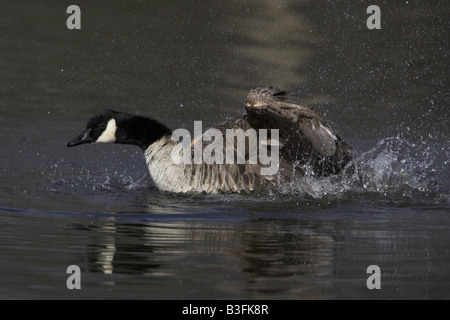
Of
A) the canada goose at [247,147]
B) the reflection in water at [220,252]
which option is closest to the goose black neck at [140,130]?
the canada goose at [247,147]

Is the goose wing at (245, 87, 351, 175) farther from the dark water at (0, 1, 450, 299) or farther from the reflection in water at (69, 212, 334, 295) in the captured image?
the reflection in water at (69, 212, 334, 295)

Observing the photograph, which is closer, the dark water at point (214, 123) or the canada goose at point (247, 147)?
the dark water at point (214, 123)

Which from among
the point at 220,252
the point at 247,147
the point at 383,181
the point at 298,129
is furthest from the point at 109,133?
the point at 220,252

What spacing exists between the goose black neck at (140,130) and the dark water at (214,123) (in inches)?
19.5

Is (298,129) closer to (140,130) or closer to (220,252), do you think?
(140,130)

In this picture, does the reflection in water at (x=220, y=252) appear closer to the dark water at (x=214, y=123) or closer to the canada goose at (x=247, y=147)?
the dark water at (x=214, y=123)

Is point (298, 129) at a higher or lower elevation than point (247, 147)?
higher

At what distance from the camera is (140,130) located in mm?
8625

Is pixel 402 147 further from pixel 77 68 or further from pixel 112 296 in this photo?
pixel 112 296

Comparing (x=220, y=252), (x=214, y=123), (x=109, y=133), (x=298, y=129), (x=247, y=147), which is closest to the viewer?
(x=220, y=252)

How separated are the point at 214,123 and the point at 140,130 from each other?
10.5 feet

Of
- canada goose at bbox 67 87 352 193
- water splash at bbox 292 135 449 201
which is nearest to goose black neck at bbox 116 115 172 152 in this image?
canada goose at bbox 67 87 352 193

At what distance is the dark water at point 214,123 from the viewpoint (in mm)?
5223

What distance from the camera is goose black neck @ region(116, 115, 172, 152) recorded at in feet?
28.1
